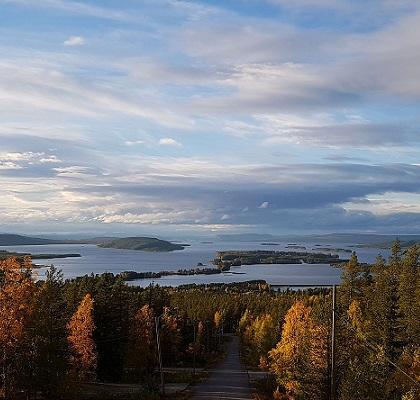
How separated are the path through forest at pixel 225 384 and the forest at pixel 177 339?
1.80 metres

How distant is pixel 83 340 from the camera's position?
148 ft

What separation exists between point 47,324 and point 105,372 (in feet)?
56.8

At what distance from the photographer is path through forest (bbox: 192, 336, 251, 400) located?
146ft

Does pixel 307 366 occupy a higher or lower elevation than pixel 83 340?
higher

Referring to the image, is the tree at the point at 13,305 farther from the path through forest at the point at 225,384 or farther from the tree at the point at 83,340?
the path through forest at the point at 225,384

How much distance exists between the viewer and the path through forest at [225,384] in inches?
1751

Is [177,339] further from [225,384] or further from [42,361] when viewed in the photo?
[42,361]

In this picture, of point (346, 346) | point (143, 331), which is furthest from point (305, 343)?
point (143, 331)

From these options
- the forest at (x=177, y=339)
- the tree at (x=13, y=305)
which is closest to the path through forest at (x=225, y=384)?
the forest at (x=177, y=339)

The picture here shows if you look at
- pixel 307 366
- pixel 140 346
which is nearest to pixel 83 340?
pixel 140 346

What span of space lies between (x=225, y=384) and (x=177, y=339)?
21.2 meters

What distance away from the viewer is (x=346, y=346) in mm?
30031

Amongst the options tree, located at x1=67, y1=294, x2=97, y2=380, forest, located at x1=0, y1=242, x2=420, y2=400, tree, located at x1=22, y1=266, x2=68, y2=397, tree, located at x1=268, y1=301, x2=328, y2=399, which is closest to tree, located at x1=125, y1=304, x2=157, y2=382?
forest, located at x1=0, y1=242, x2=420, y2=400

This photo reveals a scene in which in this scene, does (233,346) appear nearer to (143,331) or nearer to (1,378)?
(143,331)
